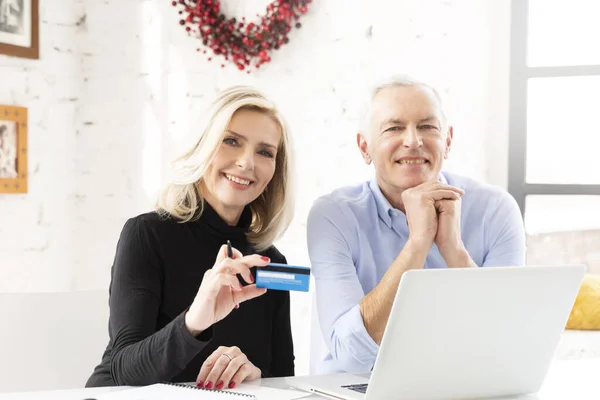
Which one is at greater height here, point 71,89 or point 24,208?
point 71,89

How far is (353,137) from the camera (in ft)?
11.4

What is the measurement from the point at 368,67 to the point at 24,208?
1.71 metres

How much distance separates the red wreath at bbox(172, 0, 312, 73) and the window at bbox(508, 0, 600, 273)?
3.22 feet

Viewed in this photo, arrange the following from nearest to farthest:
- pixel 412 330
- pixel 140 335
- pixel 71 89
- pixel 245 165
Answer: pixel 412 330 → pixel 140 335 → pixel 245 165 → pixel 71 89

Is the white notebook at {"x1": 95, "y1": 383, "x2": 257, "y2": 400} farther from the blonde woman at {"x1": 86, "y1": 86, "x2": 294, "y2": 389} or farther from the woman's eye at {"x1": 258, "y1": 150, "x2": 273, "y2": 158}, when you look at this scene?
the woman's eye at {"x1": 258, "y1": 150, "x2": 273, "y2": 158}

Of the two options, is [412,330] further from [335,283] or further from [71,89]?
[71,89]

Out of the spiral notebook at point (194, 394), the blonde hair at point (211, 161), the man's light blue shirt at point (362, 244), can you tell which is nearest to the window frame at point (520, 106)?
the man's light blue shirt at point (362, 244)

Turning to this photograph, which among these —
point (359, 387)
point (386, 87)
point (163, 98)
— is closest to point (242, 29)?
point (163, 98)

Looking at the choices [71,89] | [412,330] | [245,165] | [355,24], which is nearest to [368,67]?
[355,24]

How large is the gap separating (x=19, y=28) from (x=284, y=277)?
2811 millimetres

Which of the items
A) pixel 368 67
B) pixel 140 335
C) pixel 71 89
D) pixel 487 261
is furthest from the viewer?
pixel 71 89

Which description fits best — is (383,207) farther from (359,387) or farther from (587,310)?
(587,310)

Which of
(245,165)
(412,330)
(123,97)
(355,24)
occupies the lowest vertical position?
(412,330)

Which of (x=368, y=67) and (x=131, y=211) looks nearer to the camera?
(x=368, y=67)
